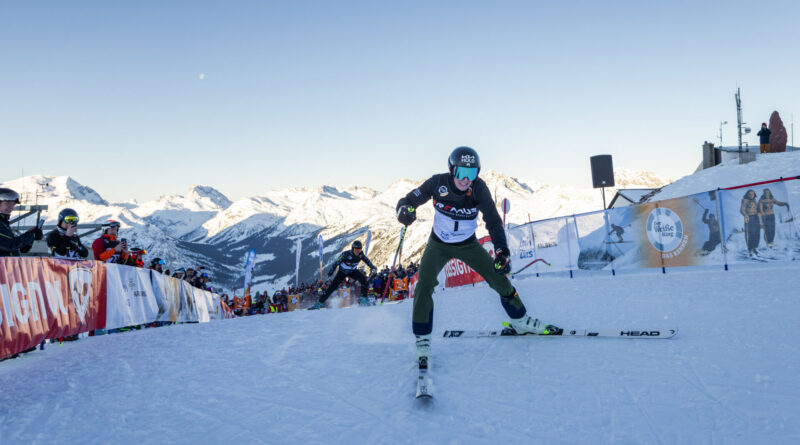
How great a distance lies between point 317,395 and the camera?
349 cm

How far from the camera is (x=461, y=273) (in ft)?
53.9

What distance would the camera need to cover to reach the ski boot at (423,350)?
12.7 feet

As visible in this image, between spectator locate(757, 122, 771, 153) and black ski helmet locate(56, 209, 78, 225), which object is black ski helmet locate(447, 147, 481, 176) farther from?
spectator locate(757, 122, 771, 153)

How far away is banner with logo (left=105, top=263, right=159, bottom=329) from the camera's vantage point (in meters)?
7.21

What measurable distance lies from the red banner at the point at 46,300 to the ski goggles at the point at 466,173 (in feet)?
14.7

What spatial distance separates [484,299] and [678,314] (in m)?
3.96

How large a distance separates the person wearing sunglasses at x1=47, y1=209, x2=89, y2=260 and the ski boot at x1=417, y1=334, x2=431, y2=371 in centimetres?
593

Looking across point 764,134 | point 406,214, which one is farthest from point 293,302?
point 764,134

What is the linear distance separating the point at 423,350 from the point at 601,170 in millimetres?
18439

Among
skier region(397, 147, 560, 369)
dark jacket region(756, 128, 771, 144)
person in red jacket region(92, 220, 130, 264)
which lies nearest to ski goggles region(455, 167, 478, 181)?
skier region(397, 147, 560, 369)

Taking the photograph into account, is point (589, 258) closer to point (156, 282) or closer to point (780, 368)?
point (780, 368)


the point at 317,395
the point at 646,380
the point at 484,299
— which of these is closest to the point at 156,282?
the point at 484,299

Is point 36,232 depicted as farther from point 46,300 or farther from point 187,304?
point 187,304

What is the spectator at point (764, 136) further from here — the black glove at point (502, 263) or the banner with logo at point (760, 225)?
the black glove at point (502, 263)
